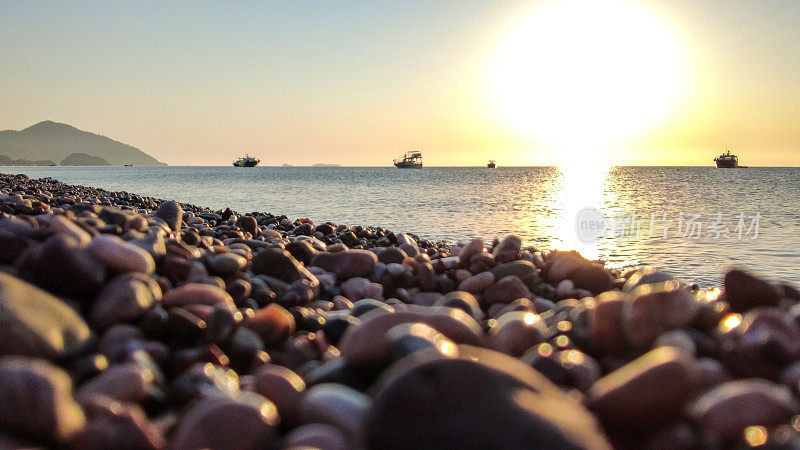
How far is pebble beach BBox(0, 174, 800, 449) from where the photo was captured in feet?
4.71

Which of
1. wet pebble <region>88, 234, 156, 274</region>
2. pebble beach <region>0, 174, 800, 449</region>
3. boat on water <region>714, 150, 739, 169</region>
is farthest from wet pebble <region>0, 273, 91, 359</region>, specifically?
boat on water <region>714, 150, 739, 169</region>

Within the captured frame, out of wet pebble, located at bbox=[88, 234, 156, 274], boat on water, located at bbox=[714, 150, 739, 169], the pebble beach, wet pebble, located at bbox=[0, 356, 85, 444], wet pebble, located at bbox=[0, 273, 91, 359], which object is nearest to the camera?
the pebble beach

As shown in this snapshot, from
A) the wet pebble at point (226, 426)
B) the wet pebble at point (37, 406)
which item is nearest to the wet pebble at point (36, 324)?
the wet pebble at point (37, 406)

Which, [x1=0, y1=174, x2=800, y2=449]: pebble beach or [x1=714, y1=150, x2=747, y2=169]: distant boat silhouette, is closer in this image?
[x1=0, y1=174, x2=800, y2=449]: pebble beach

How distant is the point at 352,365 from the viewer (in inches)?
81.7

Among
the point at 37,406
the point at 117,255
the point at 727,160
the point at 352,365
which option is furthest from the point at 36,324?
the point at 727,160

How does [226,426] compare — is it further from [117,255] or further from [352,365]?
[117,255]

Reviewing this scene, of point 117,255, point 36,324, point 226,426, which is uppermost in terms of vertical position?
point 117,255

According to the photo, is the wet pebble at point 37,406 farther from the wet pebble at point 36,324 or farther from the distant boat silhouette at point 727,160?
the distant boat silhouette at point 727,160

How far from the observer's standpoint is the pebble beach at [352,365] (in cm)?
144

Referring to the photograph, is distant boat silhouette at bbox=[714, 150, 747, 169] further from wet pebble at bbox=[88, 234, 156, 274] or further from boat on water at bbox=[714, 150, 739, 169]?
wet pebble at bbox=[88, 234, 156, 274]

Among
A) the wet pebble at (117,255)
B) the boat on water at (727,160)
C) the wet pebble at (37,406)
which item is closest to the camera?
the wet pebble at (37,406)

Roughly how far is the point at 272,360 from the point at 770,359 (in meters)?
2.02

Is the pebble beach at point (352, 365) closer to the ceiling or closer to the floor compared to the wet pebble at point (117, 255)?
closer to the floor
